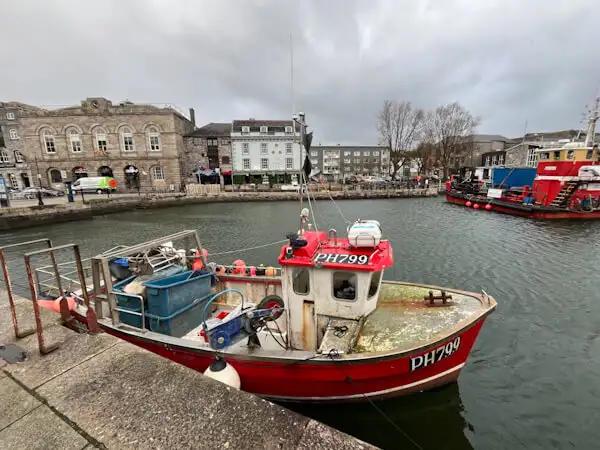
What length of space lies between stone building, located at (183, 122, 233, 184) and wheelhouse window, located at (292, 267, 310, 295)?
4904 cm

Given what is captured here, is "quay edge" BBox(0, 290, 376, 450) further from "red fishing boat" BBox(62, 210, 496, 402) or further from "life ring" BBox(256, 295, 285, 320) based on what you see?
"life ring" BBox(256, 295, 285, 320)

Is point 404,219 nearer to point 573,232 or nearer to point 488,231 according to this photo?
point 488,231

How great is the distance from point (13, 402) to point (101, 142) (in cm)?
5395

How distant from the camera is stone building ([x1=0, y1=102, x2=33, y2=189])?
151 ft

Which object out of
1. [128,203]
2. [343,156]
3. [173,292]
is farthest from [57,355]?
[343,156]

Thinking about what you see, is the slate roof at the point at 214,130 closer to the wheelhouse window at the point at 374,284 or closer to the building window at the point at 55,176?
the building window at the point at 55,176

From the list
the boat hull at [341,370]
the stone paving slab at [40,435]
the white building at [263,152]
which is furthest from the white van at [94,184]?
the stone paving slab at [40,435]

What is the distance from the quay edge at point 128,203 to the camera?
24.8 meters

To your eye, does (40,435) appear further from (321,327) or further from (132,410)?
(321,327)

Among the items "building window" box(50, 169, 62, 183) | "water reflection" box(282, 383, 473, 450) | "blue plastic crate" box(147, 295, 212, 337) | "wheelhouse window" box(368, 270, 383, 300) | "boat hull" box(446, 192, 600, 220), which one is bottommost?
"water reflection" box(282, 383, 473, 450)

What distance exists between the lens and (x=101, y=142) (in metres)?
45.6

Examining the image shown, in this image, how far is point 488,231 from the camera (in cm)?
2075

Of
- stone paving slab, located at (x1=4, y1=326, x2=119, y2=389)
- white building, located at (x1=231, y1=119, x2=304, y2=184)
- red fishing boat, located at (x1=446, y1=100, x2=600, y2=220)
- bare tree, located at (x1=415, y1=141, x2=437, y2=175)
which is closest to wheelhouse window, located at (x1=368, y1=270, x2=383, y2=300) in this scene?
stone paving slab, located at (x1=4, y1=326, x2=119, y2=389)

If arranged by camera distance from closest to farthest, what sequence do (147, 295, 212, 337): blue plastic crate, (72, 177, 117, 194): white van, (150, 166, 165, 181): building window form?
(147, 295, 212, 337): blue plastic crate
(72, 177, 117, 194): white van
(150, 166, 165, 181): building window
